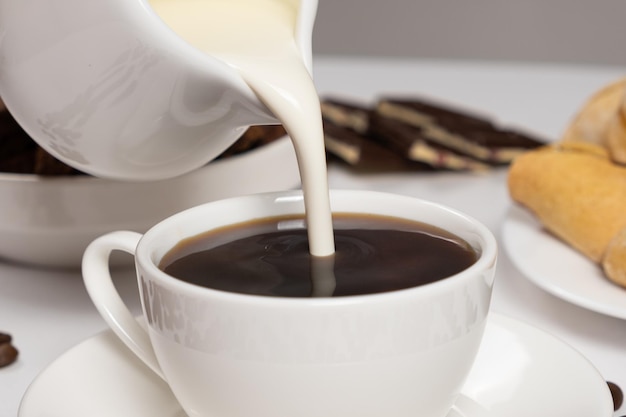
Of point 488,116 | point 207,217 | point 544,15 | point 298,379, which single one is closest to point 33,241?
point 207,217

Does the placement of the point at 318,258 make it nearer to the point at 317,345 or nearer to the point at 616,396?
the point at 317,345

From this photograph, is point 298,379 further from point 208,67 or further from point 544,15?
point 544,15

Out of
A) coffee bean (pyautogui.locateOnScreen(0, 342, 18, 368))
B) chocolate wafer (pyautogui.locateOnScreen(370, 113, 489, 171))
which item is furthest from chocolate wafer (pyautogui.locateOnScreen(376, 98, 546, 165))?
coffee bean (pyautogui.locateOnScreen(0, 342, 18, 368))

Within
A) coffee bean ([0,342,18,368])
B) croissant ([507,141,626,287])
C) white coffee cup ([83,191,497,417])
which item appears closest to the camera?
white coffee cup ([83,191,497,417])

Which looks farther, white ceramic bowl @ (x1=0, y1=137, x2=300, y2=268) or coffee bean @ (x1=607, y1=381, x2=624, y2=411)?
white ceramic bowl @ (x1=0, y1=137, x2=300, y2=268)

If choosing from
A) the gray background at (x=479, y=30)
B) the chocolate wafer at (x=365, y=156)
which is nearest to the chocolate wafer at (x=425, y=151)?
the chocolate wafer at (x=365, y=156)

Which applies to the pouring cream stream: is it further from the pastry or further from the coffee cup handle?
the pastry

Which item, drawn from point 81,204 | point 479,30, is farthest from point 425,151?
point 479,30
